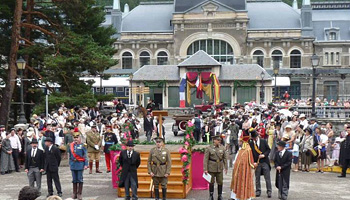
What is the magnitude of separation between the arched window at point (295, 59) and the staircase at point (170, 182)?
50.8 metres

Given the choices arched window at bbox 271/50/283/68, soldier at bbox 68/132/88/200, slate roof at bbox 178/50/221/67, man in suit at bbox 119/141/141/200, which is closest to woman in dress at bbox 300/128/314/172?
man in suit at bbox 119/141/141/200

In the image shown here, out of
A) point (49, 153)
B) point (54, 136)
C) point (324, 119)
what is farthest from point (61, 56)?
point (324, 119)

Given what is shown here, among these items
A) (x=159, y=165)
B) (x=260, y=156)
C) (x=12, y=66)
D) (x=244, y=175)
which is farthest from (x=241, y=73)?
(x=159, y=165)

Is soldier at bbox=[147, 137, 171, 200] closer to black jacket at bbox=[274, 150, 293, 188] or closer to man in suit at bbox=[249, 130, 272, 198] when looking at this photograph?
man in suit at bbox=[249, 130, 272, 198]

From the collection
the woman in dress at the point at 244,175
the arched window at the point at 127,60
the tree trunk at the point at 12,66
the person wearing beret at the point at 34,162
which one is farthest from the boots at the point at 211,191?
the arched window at the point at 127,60

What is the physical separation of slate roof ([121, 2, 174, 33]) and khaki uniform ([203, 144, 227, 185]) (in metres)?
52.8

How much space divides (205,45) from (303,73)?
12101 mm

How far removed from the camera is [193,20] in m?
62.8

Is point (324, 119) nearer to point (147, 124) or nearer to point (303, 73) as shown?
point (147, 124)

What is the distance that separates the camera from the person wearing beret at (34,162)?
13.8 meters

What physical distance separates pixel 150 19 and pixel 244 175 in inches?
2191

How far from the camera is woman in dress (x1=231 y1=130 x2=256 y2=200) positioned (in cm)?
1284

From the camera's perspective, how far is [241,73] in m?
46.6

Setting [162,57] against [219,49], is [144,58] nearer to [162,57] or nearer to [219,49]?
[162,57]
